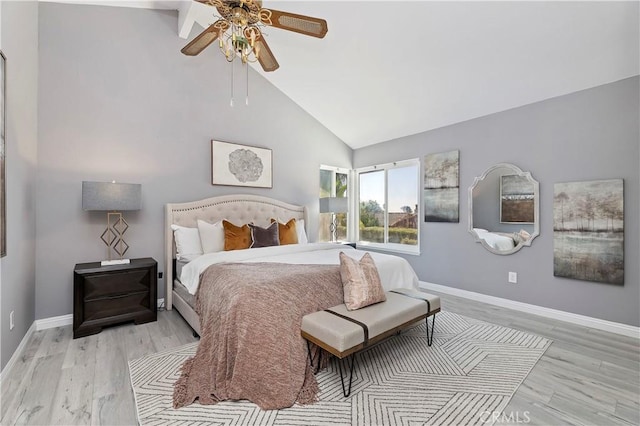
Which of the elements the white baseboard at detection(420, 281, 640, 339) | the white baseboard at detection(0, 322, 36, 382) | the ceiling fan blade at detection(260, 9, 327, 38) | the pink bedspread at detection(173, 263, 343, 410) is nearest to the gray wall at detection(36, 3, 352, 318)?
the white baseboard at detection(0, 322, 36, 382)

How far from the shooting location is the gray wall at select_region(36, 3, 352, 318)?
298 centimetres

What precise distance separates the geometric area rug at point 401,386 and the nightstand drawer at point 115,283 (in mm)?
925

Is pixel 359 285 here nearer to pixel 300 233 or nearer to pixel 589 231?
pixel 300 233

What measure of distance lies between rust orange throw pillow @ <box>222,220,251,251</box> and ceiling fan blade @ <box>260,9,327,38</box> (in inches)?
87.4

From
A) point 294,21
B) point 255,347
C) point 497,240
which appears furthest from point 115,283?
point 497,240

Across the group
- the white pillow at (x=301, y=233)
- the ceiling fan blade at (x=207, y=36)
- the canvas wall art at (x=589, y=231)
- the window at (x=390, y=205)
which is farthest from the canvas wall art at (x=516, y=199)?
the ceiling fan blade at (x=207, y=36)

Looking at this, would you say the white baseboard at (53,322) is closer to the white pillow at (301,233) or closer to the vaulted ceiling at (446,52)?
the white pillow at (301,233)

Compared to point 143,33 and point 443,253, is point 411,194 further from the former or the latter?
point 143,33

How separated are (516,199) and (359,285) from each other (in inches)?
101

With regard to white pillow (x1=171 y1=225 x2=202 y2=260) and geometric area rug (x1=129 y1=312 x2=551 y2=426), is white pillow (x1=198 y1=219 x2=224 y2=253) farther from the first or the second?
geometric area rug (x1=129 y1=312 x2=551 y2=426)

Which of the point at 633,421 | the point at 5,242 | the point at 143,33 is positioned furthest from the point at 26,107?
the point at 633,421

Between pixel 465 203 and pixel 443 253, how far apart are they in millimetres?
795

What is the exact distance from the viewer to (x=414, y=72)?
11.3 ft

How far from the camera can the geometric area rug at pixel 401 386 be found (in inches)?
66.6
